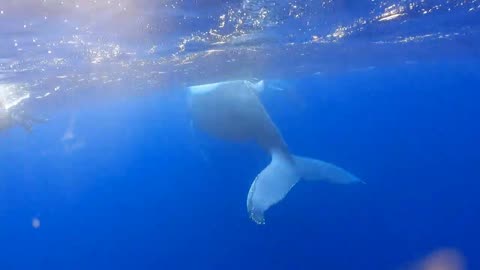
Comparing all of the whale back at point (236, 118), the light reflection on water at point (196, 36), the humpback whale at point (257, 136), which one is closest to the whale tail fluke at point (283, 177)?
the humpback whale at point (257, 136)

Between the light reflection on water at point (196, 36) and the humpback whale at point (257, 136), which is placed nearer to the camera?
the light reflection on water at point (196, 36)

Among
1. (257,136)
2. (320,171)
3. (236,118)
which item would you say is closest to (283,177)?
(320,171)

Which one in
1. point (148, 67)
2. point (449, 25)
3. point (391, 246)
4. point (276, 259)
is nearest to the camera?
point (449, 25)

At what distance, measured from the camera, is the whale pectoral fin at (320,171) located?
42.5ft

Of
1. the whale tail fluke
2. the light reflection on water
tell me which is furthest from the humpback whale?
the light reflection on water

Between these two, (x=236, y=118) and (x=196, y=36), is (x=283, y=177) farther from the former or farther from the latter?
(x=196, y=36)

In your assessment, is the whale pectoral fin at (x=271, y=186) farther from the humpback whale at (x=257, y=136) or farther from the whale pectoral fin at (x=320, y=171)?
the whale pectoral fin at (x=320, y=171)

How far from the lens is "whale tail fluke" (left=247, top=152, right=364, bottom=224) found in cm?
1191

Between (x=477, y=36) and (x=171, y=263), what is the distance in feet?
109

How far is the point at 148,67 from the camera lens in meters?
20.1

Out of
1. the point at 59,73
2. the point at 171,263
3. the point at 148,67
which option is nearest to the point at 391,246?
the point at 171,263

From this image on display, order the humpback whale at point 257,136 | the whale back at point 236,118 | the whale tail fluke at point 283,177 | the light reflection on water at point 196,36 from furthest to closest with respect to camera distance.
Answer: the whale back at point 236,118, the humpback whale at point 257,136, the whale tail fluke at point 283,177, the light reflection on water at point 196,36

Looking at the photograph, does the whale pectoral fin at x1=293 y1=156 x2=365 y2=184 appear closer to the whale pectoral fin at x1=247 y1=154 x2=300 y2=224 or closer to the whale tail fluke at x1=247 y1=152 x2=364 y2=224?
the whale tail fluke at x1=247 y1=152 x2=364 y2=224

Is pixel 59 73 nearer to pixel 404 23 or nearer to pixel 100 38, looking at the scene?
pixel 100 38
